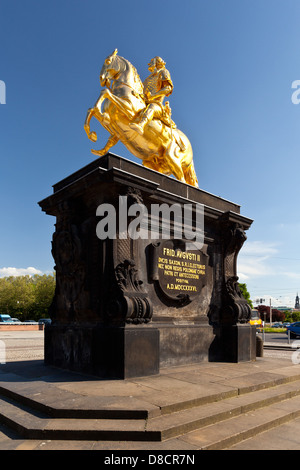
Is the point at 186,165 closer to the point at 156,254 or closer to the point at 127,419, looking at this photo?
the point at 156,254

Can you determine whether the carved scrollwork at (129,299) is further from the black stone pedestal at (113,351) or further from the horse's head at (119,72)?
the horse's head at (119,72)

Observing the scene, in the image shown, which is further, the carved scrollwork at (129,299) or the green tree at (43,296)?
the green tree at (43,296)

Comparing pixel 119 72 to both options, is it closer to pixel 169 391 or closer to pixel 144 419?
pixel 169 391

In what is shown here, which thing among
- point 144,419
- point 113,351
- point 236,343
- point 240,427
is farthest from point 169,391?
point 236,343

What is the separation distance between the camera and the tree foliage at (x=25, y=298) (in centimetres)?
6262

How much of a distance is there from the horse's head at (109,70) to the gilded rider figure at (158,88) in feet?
3.63

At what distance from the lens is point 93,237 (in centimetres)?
812

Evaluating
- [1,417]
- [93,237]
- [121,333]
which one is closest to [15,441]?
[1,417]

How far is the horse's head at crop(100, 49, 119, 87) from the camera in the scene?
395 inches

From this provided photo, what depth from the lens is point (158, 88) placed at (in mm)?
10734

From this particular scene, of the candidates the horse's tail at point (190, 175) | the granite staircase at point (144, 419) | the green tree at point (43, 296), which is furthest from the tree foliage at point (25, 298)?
the granite staircase at point (144, 419)

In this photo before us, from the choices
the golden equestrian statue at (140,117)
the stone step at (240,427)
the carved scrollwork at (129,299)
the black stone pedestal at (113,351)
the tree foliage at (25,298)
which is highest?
the golden equestrian statue at (140,117)

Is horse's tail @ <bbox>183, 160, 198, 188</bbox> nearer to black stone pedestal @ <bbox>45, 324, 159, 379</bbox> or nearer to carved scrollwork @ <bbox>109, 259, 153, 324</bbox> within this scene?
carved scrollwork @ <bbox>109, 259, 153, 324</bbox>

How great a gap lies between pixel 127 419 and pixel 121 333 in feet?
7.52
